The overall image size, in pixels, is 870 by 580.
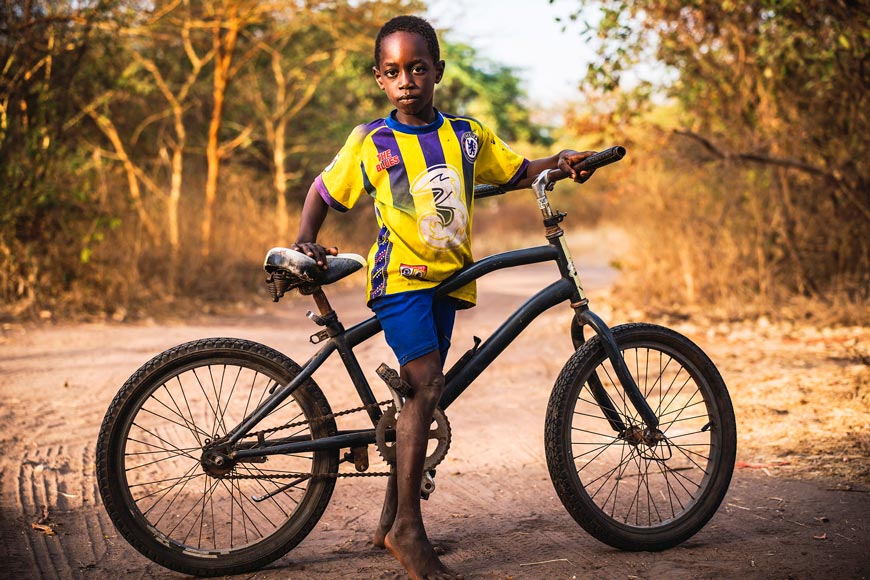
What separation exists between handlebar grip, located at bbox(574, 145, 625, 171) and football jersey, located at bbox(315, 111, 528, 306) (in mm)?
397

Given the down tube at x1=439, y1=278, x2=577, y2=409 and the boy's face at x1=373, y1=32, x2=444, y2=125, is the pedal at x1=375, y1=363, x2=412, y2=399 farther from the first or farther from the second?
the boy's face at x1=373, y1=32, x2=444, y2=125

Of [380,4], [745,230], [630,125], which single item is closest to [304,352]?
[630,125]

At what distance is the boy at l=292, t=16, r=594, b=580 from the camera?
289 cm

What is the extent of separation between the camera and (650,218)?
10.1 metres

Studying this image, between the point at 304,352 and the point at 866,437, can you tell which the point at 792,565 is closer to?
the point at 866,437

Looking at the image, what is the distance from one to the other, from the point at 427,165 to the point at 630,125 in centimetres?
689

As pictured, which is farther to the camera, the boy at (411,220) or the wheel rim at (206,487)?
the wheel rim at (206,487)

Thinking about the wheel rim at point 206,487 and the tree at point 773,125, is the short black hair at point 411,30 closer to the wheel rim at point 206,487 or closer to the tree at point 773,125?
the wheel rim at point 206,487

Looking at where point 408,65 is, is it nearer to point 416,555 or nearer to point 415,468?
point 415,468

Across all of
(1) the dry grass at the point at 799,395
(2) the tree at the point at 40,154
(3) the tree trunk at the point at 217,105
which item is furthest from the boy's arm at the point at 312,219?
(3) the tree trunk at the point at 217,105

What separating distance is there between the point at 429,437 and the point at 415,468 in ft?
0.47

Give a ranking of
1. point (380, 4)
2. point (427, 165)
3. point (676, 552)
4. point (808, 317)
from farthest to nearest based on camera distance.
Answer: point (380, 4)
point (808, 317)
point (676, 552)
point (427, 165)

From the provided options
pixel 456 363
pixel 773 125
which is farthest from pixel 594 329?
pixel 773 125

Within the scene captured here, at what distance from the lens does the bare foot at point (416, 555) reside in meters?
2.80
